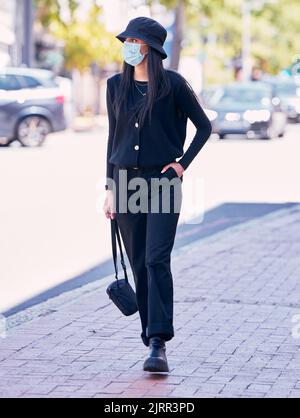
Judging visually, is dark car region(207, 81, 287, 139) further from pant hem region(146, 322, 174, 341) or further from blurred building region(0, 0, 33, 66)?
pant hem region(146, 322, 174, 341)

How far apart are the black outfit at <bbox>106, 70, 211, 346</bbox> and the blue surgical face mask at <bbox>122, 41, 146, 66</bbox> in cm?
16

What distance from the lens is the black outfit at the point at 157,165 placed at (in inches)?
244

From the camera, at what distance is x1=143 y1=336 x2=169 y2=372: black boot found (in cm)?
615

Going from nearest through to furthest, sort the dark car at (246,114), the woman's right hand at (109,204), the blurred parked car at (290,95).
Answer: the woman's right hand at (109,204) < the dark car at (246,114) < the blurred parked car at (290,95)

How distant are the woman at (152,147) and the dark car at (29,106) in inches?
857

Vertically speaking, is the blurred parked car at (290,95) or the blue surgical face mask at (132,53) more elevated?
the blue surgical face mask at (132,53)

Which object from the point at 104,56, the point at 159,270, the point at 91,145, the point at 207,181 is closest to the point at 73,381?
the point at 159,270

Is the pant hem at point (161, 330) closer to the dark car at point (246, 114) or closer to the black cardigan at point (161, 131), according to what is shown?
the black cardigan at point (161, 131)

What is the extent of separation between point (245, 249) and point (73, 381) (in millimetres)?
5431

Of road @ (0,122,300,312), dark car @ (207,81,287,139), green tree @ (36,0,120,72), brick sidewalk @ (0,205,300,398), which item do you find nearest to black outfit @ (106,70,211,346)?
brick sidewalk @ (0,205,300,398)

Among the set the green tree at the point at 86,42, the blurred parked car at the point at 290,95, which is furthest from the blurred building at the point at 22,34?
the blurred parked car at the point at 290,95

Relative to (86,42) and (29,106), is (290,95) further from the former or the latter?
(29,106)

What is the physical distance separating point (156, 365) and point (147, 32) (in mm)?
1670

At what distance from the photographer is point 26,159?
24688 millimetres
